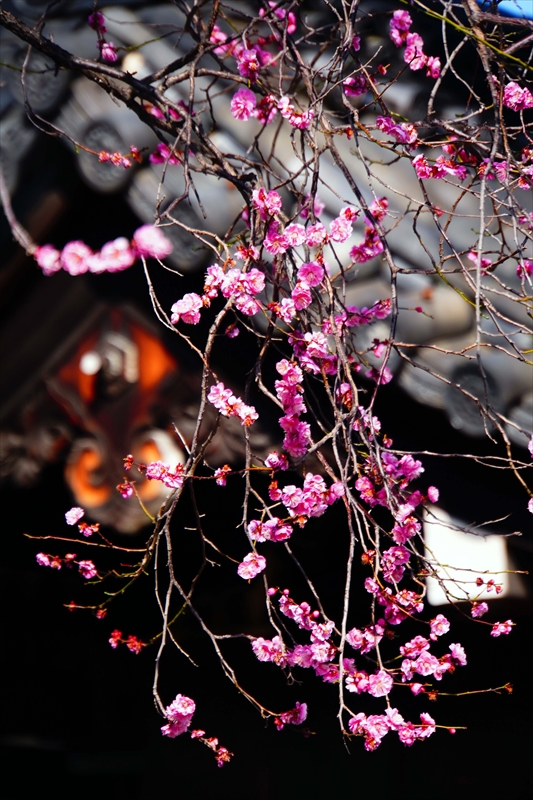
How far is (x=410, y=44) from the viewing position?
7.75 ft

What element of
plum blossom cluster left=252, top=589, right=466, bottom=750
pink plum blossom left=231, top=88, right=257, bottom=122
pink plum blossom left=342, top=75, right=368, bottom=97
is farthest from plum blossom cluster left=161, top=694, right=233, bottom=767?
pink plum blossom left=342, top=75, right=368, bottom=97

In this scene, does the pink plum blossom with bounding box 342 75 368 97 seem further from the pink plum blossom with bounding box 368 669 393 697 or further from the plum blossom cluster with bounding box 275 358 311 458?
the pink plum blossom with bounding box 368 669 393 697

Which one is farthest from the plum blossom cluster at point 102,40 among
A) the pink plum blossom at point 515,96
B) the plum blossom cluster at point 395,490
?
the plum blossom cluster at point 395,490

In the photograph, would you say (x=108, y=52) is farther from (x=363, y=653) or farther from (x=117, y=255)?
(x=363, y=653)

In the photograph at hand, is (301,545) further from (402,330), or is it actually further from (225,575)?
(402,330)

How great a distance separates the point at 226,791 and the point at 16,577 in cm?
152

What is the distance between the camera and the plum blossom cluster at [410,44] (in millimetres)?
2328

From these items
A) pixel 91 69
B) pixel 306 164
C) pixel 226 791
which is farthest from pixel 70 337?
pixel 226 791

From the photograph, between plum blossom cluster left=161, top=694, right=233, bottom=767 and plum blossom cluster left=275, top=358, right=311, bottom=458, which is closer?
plum blossom cluster left=275, top=358, right=311, bottom=458

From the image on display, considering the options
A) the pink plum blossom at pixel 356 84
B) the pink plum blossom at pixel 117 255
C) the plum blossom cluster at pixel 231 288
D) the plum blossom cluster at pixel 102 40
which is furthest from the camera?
the plum blossom cluster at pixel 102 40

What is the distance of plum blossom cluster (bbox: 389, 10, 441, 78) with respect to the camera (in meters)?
2.33

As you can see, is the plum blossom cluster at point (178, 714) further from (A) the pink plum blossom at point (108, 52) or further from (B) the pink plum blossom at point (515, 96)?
(A) the pink plum blossom at point (108, 52)

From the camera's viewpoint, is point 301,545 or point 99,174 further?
point 301,545

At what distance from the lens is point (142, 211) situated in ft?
8.13
